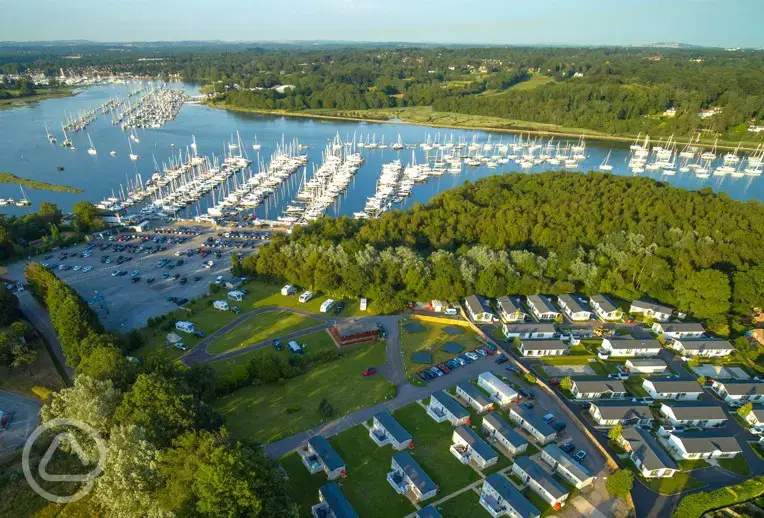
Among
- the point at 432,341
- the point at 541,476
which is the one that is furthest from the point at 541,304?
the point at 541,476

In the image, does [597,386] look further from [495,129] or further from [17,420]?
[495,129]

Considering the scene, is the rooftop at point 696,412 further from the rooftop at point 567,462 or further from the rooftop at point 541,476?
the rooftop at point 541,476

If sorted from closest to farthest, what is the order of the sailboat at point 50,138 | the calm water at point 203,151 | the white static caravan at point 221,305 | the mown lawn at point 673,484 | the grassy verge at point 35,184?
the mown lawn at point 673,484, the white static caravan at point 221,305, the grassy verge at point 35,184, the calm water at point 203,151, the sailboat at point 50,138

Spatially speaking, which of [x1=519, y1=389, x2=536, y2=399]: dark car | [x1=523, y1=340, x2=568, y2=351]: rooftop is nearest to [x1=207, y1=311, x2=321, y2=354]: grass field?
[x1=523, y1=340, x2=568, y2=351]: rooftop

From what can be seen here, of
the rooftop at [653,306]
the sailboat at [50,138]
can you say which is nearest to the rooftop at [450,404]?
the rooftop at [653,306]

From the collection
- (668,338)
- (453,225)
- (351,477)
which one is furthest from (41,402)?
(668,338)

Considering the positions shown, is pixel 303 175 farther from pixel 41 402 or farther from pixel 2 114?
pixel 2 114
